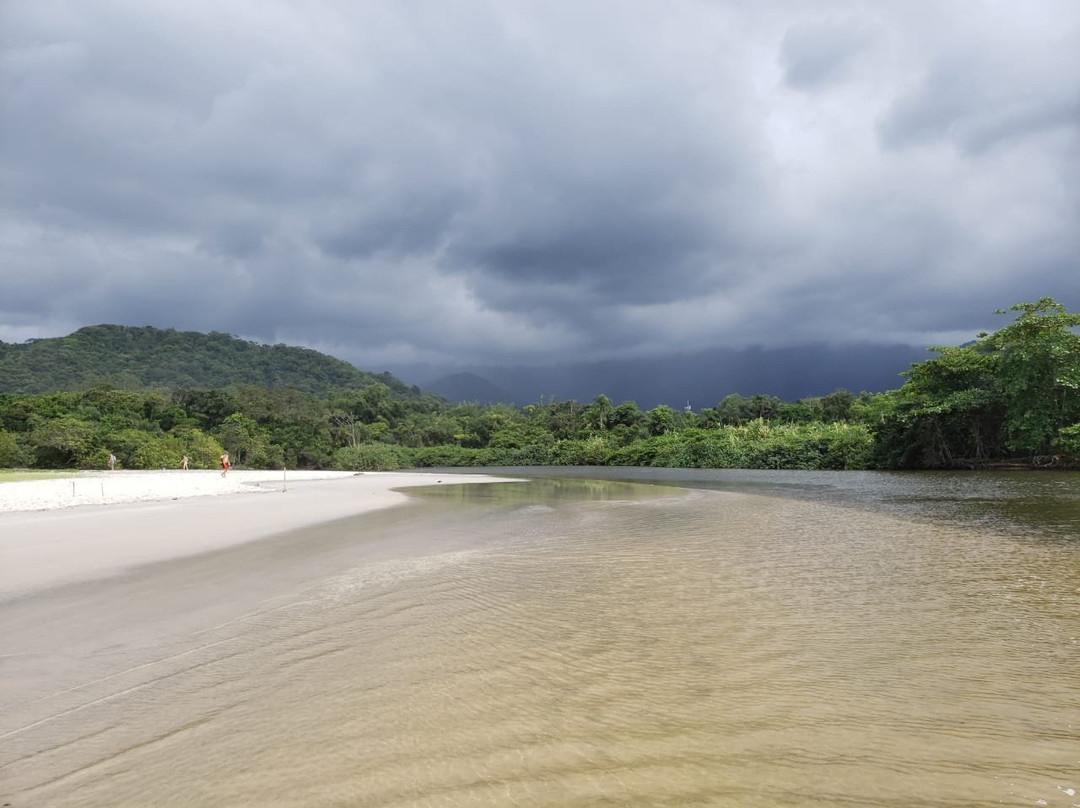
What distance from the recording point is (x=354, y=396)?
115000 millimetres

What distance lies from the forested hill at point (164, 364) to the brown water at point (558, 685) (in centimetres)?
12212

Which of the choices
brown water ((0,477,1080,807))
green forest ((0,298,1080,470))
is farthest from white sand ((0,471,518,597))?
green forest ((0,298,1080,470))

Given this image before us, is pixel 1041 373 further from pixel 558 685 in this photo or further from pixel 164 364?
pixel 164 364

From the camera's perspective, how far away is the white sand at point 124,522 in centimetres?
926

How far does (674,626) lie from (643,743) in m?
2.48

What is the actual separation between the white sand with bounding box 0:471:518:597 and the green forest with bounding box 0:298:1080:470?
2903 centimetres

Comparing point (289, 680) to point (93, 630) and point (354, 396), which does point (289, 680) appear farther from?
point (354, 396)

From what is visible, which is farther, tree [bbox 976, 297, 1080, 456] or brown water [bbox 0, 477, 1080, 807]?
tree [bbox 976, 297, 1080, 456]

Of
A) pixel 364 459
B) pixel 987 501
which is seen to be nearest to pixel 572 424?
pixel 364 459

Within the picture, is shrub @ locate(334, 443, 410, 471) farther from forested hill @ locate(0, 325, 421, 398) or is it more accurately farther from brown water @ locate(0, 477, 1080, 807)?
brown water @ locate(0, 477, 1080, 807)

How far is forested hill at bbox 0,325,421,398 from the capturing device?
120 m

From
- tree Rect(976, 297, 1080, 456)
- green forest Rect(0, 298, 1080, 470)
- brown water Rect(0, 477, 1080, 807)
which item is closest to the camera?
brown water Rect(0, 477, 1080, 807)

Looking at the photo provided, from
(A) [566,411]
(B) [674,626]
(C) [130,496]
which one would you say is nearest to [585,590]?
(B) [674,626]

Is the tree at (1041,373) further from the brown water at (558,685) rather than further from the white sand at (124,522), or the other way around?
the white sand at (124,522)
